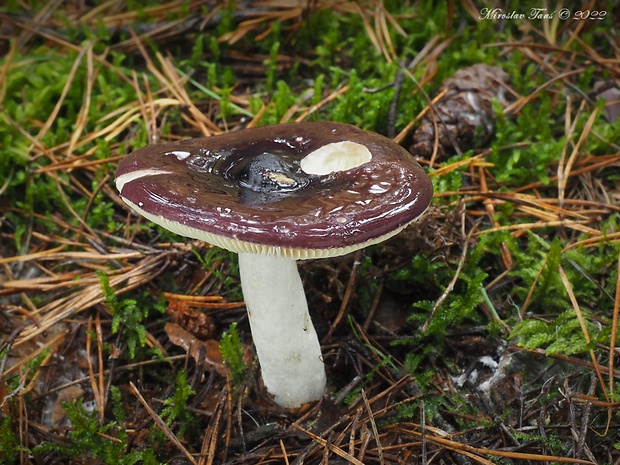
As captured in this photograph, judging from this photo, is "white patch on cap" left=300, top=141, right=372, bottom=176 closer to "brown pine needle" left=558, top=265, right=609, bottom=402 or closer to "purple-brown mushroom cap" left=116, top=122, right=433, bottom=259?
"purple-brown mushroom cap" left=116, top=122, right=433, bottom=259

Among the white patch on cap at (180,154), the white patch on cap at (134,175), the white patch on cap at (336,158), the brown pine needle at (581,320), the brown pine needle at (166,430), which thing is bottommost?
the brown pine needle at (166,430)

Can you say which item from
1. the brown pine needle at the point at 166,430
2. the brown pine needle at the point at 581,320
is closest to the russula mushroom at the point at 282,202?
the brown pine needle at the point at 166,430

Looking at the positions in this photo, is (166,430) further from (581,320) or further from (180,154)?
(581,320)

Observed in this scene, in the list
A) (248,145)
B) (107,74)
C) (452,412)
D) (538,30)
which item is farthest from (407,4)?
(452,412)

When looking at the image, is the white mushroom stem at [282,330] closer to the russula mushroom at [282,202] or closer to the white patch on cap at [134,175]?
the russula mushroom at [282,202]

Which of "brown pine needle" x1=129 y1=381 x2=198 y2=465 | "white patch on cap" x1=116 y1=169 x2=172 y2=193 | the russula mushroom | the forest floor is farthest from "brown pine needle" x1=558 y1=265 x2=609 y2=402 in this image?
"white patch on cap" x1=116 y1=169 x2=172 y2=193

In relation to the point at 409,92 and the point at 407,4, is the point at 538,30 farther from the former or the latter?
the point at 409,92

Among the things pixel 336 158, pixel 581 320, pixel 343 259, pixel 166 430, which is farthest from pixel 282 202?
pixel 581 320
